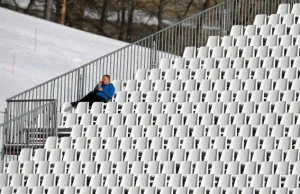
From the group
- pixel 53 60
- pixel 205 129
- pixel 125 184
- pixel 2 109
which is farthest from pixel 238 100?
pixel 53 60

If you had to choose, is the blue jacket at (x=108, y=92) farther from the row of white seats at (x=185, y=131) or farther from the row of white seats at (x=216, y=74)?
the row of white seats at (x=185, y=131)

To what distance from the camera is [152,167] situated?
2531 cm

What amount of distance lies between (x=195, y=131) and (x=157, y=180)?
1380 mm

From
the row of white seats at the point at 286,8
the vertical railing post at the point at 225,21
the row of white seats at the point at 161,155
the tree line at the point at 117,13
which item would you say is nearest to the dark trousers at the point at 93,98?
the row of white seats at the point at 161,155

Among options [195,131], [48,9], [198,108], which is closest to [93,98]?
[198,108]

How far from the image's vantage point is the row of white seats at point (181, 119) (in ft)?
84.3

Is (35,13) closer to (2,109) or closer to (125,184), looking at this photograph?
(2,109)

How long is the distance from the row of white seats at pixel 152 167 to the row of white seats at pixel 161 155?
0.10 metres

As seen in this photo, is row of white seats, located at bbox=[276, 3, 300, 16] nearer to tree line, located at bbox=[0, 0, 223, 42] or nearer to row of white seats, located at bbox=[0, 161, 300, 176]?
row of white seats, located at bbox=[0, 161, 300, 176]

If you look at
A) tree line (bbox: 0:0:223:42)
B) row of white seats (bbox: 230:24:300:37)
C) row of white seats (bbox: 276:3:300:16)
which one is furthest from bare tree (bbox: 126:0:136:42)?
row of white seats (bbox: 230:24:300:37)

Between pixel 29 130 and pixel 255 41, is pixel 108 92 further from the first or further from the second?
pixel 255 41

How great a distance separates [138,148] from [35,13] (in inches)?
1058

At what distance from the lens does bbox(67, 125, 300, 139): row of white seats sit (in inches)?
998

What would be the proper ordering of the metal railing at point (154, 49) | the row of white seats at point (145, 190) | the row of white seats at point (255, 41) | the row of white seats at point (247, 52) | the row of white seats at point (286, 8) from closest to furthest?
the row of white seats at point (145, 190) → the row of white seats at point (247, 52) → the row of white seats at point (255, 41) → the row of white seats at point (286, 8) → the metal railing at point (154, 49)
